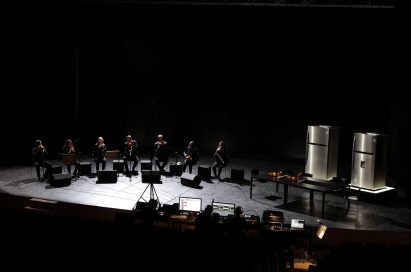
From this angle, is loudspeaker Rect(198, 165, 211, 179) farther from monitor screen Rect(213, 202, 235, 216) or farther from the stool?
monitor screen Rect(213, 202, 235, 216)

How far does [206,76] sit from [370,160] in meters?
8.31

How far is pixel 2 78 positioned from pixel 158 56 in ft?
19.6

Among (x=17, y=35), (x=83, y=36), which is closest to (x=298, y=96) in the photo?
(x=83, y=36)

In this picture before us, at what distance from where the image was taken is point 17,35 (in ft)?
53.0

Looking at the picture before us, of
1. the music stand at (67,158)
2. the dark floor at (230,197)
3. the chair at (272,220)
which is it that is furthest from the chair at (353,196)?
the music stand at (67,158)

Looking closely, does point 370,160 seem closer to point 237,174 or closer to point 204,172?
point 237,174

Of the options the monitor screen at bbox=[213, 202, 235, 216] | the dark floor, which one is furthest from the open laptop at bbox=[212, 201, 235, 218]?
the dark floor

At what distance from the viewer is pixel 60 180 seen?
13.3m

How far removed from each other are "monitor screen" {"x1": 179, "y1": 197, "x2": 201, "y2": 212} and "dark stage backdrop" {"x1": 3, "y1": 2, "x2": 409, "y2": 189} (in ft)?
18.9

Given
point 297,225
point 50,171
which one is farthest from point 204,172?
point 297,225

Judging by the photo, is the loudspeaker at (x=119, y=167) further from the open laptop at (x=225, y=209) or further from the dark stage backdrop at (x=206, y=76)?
the open laptop at (x=225, y=209)

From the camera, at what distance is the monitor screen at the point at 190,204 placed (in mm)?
9852

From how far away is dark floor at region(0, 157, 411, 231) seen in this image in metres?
11.2

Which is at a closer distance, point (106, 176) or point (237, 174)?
point (106, 176)
